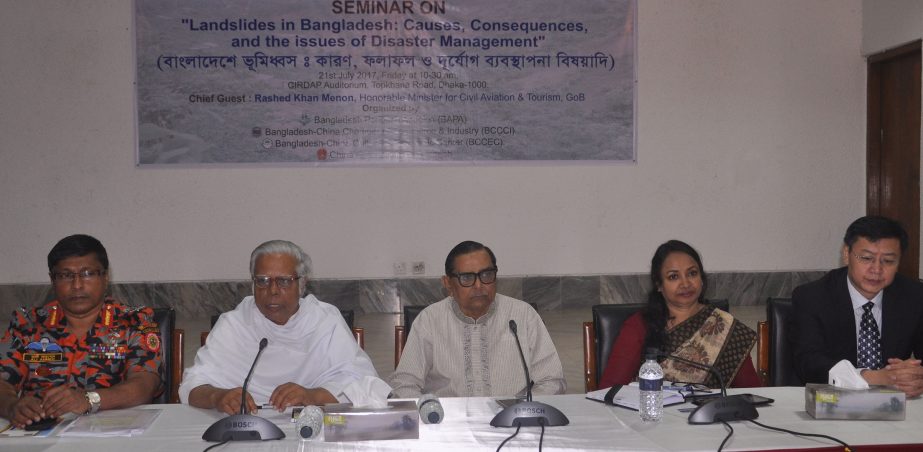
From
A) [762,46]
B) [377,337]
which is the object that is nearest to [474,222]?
[377,337]

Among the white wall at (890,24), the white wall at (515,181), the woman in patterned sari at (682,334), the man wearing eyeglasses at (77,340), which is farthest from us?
the white wall at (515,181)

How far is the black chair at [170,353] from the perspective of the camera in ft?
9.90

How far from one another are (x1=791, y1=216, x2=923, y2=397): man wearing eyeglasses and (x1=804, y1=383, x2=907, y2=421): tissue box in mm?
663

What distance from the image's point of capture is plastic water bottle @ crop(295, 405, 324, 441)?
2209 mm

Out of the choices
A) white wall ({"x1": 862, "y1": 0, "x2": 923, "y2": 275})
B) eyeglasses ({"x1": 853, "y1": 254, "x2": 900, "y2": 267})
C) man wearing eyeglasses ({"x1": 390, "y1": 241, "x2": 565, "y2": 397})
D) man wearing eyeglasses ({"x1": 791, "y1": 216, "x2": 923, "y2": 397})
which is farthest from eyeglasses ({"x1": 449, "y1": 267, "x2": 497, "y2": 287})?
white wall ({"x1": 862, "y1": 0, "x2": 923, "y2": 275})

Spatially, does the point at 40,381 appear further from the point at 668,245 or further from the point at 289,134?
the point at 289,134

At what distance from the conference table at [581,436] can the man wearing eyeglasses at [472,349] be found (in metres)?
0.65

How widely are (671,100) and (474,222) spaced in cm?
189

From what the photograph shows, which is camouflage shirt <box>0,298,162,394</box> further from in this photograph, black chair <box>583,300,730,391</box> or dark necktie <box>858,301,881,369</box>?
dark necktie <box>858,301,881,369</box>

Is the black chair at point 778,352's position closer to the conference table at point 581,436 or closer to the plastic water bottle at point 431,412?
the conference table at point 581,436

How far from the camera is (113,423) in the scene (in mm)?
2340

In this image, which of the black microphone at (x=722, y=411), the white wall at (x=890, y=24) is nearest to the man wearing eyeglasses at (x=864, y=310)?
the black microphone at (x=722, y=411)

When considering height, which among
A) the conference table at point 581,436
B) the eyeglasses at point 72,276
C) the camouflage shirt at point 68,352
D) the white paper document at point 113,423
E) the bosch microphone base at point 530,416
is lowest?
the conference table at point 581,436

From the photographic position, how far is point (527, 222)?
7.16 meters
